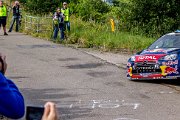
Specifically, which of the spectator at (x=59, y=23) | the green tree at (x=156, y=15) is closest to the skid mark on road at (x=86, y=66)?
the spectator at (x=59, y=23)

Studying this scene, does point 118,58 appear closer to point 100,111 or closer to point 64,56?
point 64,56

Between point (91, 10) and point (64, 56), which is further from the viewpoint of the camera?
point (91, 10)

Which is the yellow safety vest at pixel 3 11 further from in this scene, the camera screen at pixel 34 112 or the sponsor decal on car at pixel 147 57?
the camera screen at pixel 34 112

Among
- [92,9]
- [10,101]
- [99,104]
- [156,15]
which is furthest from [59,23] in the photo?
[10,101]

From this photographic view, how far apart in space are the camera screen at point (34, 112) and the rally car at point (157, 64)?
30.4ft

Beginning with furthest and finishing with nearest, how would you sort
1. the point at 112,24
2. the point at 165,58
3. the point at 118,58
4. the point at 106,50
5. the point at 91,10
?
the point at 91,10 → the point at 112,24 → the point at 106,50 → the point at 118,58 → the point at 165,58

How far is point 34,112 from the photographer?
7.89 feet

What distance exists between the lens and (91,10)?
110ft

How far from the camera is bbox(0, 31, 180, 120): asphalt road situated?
8547mm

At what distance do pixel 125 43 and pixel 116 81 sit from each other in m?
6.86

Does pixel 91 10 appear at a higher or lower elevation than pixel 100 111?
higher

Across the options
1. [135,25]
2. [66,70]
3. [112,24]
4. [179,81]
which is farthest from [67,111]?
[135,25]

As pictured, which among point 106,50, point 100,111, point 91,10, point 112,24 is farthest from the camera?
point 91,10

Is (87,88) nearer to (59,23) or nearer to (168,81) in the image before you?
(168,81)
